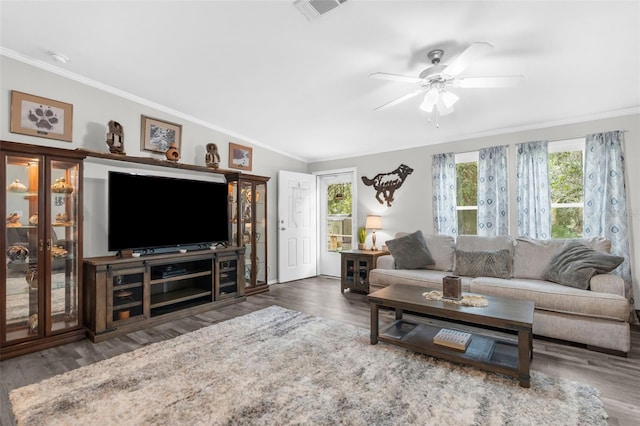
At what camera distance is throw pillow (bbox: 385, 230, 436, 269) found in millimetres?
4000

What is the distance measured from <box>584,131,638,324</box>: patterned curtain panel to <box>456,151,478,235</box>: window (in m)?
1.21

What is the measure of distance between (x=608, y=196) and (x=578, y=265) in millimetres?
1098

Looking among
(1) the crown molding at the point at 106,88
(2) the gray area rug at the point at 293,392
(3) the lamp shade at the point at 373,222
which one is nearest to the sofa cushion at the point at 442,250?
(3) the lamp shade at the point at 373,222

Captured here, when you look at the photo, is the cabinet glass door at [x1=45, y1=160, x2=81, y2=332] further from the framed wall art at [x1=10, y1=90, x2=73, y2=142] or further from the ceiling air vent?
the ceiling air vent

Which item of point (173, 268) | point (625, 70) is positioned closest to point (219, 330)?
point (173, 268)

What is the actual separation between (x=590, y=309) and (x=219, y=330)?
11.3 ft

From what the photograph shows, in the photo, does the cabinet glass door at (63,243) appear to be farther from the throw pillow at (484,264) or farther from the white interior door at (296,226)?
the throw pillow at (484,264)

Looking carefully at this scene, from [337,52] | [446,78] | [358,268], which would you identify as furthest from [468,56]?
[358,268]

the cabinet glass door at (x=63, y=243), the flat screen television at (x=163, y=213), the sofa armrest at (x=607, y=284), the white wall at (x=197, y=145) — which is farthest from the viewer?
the flat screen television at (x=163, y=213)

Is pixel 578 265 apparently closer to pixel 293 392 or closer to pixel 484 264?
pixel 484 264

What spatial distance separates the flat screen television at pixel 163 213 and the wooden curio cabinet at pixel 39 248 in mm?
334

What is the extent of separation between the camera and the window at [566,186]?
3.77 metres

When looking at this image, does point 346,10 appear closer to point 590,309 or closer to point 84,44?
point 84,44

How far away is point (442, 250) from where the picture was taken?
4.08 meters
